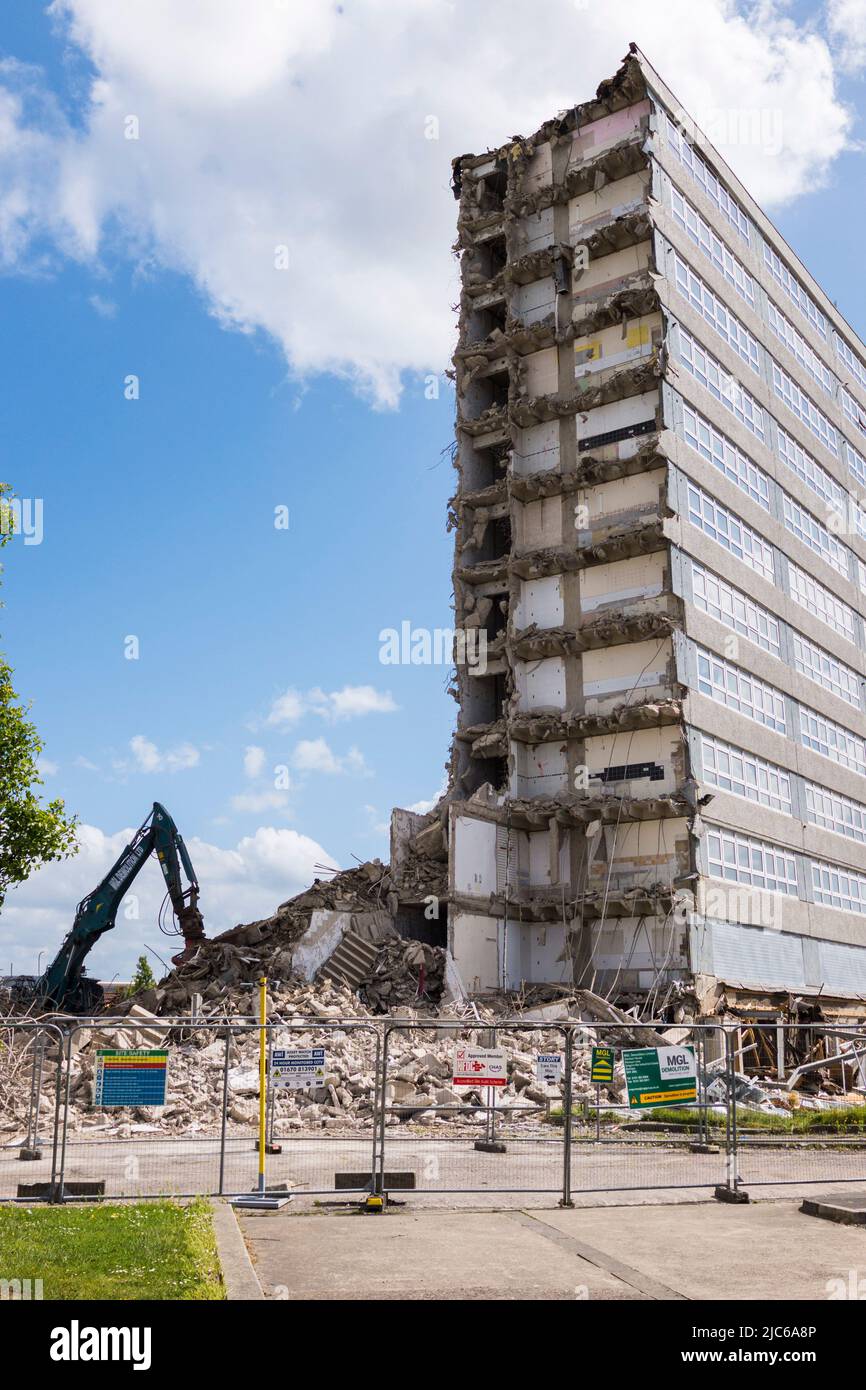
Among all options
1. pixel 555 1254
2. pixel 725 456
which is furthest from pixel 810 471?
pixel 555 1254

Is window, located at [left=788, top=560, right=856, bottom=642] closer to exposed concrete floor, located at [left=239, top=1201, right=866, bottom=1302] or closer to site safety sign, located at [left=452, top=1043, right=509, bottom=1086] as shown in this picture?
site safety sign, located at [left=452, top=1043, right=509, bottom=1086]

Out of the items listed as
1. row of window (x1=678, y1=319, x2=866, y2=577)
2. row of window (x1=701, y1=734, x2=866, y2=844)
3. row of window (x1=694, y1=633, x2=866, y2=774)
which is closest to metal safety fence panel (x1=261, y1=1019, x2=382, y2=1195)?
row of window (x1=701, y1=734, x2=866, y2=844)

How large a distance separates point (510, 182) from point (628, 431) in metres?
12.4

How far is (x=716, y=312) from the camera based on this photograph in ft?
142

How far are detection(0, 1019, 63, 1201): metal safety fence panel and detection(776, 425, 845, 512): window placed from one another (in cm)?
3679

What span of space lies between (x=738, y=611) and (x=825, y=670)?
9532mm

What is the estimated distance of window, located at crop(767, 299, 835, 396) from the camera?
4947 centimetres

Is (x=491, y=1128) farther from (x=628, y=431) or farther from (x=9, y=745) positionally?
(x=628, y=431)

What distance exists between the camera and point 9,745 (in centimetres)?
2836

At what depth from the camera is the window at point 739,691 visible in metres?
37.6

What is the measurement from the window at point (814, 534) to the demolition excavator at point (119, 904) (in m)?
26.7

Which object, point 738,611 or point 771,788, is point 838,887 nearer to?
point 771,788

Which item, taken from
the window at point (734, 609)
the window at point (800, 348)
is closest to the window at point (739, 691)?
the window at point (734, 609)

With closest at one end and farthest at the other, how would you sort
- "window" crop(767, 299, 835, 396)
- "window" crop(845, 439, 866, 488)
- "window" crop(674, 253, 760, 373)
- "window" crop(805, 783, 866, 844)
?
"window" crop(674, 253, 760, 373) → "window" crop(805, 783, 866, 844) → "window" crop(767, 299, 835, 396) → "window" crop(845, 439, 866, 488)
